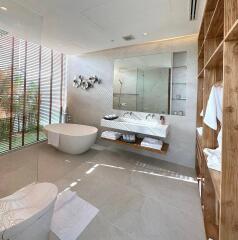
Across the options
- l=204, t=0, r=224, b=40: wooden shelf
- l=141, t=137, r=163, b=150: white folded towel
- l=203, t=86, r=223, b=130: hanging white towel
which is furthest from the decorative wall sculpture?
l=203, t=86, r=223, b=130: hanging white towel

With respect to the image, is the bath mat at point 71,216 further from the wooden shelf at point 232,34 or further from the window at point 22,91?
the wooden shelf at point 232,34

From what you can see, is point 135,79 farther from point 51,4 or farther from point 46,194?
point 46,194

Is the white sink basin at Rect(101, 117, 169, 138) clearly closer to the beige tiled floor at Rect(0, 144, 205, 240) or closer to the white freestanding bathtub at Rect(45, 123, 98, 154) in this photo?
the white freestanding bathtub at Rect(45, 123, 98, 154)

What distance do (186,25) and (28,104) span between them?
325cm

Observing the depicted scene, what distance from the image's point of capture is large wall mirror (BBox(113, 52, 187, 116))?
330 centimetres

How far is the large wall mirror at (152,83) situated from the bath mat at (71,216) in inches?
93.4

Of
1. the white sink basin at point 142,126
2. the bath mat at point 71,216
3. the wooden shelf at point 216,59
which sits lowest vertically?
the bath mat at point 71,216

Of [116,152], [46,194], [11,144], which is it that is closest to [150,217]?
[46,194]

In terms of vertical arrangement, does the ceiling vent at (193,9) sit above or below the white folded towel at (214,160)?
above

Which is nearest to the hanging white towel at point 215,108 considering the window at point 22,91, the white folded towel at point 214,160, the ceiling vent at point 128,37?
the white folded towel at point 214,160

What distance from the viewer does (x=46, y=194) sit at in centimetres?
152

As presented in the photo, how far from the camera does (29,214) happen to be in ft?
4.16

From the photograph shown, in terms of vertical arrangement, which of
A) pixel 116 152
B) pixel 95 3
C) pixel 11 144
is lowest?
pixel 116 152

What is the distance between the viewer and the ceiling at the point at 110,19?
2.13m
